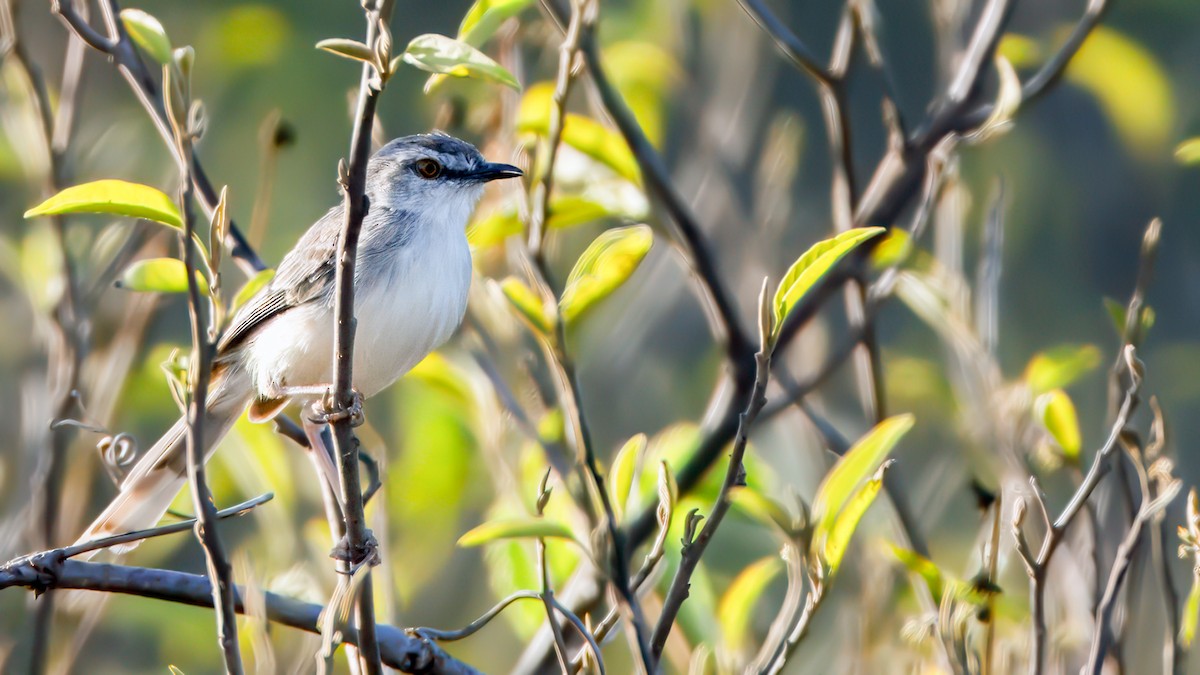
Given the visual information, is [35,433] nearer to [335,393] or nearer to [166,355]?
[166,355]

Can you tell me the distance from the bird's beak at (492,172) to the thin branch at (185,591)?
1.69 m

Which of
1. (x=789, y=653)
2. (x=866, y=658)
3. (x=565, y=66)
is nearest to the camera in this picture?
(x=789, y=653)

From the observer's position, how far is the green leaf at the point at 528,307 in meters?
2.96

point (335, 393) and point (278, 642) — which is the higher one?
point (335, 393)

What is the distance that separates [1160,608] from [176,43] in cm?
510

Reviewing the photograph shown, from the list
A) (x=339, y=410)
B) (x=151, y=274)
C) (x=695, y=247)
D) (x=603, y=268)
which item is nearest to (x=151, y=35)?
(x=339, y=410)

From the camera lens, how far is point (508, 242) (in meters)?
4.20

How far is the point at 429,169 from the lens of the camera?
408cm

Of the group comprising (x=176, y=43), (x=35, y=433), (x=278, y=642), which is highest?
(x=176, y=43)

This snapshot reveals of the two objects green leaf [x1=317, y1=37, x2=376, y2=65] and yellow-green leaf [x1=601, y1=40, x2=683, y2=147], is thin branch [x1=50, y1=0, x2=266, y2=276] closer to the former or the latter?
green leaf [x1=317, y1=37, x2=376, y2=65]

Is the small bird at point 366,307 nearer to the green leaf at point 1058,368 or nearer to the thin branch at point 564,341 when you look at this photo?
the thin branch at point 564,341

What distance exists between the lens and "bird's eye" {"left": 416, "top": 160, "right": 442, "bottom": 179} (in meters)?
4.05

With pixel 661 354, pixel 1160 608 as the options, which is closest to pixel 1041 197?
pixel 661 354

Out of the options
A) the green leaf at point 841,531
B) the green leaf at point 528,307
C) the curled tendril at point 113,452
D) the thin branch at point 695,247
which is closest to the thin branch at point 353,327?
the green leaf at point 528,307
